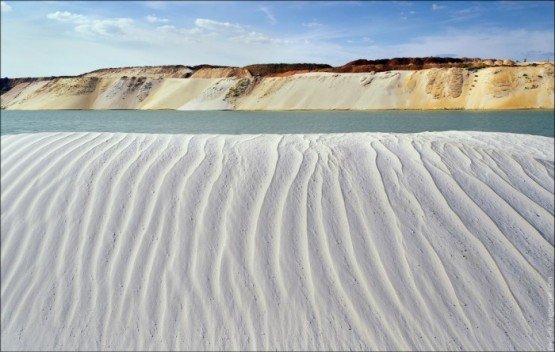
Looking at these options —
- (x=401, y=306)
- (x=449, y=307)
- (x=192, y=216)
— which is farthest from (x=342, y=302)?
(x=192, y=216)

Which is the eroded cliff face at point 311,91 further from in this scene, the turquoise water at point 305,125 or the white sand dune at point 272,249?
the white sand dune at point 272,249

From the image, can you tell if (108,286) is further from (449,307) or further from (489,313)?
(489,313)

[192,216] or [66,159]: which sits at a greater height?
[66,159]

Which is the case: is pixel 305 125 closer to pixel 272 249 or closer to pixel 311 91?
pixel 272 249

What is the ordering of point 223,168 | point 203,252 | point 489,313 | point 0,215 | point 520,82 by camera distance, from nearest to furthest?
point 489,313
point 203,252
point 0,215
point 223,168
point 520,82

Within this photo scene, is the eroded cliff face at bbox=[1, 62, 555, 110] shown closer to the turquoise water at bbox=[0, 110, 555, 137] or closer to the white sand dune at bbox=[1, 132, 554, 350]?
the turquoise water at bbox=[0, 110, 555, 137]

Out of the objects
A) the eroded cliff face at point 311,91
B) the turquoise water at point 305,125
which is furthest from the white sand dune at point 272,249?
the eroded cliff face at point 311,91
